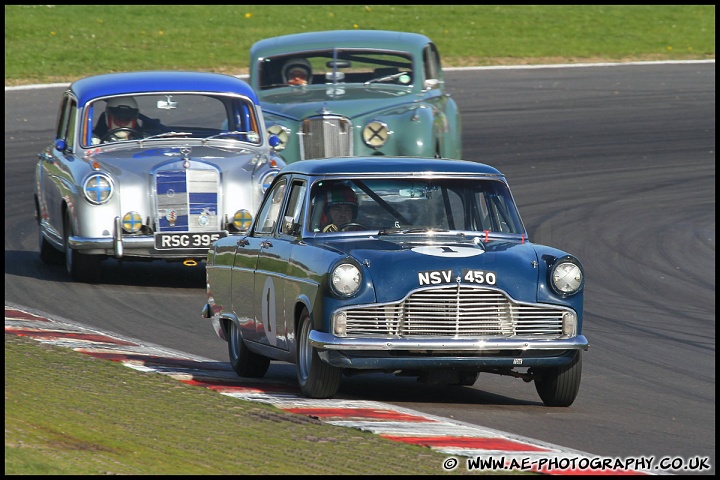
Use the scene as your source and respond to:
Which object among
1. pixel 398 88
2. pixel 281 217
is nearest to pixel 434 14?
pixel 398 88

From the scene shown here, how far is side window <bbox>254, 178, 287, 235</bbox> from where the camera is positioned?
28.9 feet

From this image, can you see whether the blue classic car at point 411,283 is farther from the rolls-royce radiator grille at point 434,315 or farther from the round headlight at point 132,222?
the round headlight at point 132,222

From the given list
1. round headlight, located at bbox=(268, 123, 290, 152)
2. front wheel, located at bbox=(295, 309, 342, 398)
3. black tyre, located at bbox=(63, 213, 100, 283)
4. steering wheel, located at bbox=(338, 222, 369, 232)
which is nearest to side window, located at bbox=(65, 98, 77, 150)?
black tyre, located at bbox=(63, 213, 100, 283)

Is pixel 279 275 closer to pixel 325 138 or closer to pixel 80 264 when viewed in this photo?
pixel 80 264

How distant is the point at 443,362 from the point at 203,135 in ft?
21.4

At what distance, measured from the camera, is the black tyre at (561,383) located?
776 centimetres

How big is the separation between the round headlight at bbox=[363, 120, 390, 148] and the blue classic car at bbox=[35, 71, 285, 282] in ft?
5.65

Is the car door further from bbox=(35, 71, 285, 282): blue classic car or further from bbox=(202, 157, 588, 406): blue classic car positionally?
bbox=(35, 71, 285, 282): blue classic car

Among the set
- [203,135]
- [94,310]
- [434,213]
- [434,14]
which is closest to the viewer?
[434,213]

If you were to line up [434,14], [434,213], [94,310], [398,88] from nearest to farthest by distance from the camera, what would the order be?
[434,213] → [94,310] → [398,88] → [434,14]

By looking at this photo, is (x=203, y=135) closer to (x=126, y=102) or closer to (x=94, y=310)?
(x=126, y=102)

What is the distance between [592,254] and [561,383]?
22.3ft

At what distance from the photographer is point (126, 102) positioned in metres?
13.5

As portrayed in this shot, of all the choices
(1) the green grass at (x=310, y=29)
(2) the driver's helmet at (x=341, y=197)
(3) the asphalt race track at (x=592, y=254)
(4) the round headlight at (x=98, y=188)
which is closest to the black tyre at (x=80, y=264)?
(3) the asphalt race track at (x=592, y=254)
